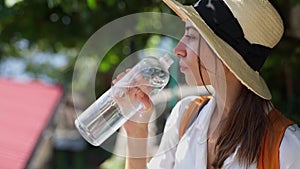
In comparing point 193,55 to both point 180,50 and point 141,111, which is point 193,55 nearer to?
point 180,50

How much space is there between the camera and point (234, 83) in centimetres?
181

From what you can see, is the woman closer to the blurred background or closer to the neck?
the neck

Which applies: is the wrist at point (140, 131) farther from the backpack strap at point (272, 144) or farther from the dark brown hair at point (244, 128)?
the backpack strap at point (272, 144)

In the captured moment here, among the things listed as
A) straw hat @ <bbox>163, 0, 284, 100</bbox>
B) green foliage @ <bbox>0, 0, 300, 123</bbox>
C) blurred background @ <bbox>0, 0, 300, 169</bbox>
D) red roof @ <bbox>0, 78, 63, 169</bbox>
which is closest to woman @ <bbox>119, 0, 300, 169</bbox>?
straw hat @ <bbox>163, 0, 284, 100</bbox>

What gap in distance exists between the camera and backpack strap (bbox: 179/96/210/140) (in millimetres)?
1916

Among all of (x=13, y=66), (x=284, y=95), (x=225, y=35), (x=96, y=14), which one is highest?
(x=225, y=35)

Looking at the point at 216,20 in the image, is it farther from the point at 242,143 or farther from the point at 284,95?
the point at 284,95

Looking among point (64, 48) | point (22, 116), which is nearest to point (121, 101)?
point (64, 48)

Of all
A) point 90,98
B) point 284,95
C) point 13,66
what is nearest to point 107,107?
point 90,98

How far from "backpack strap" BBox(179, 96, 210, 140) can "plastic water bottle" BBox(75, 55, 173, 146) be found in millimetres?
111

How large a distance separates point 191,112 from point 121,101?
0.21m

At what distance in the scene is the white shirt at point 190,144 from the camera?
68.7 inches

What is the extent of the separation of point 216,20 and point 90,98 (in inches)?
17.4

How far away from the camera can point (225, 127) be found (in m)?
1.83
